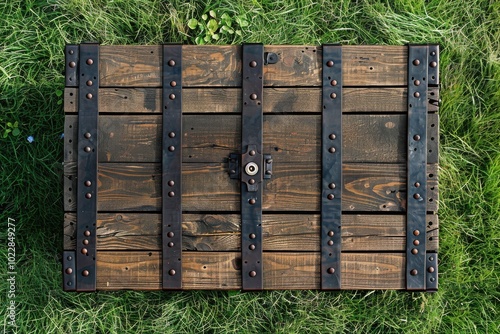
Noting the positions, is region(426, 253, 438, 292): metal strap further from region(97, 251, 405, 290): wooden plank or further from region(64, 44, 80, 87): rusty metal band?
region(64, 44, 80, 87): rusty metal band

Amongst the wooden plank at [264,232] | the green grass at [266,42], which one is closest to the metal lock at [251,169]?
the wooden plank at [264,232]

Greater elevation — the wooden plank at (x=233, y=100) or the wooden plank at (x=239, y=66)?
the wooden plank at (x=239, y=66)

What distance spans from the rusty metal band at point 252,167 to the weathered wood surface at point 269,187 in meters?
0.06

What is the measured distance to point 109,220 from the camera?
120 inches

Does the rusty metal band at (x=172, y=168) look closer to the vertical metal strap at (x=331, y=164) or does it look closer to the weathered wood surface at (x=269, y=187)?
the weathered wood surface at (x=269, y=187)

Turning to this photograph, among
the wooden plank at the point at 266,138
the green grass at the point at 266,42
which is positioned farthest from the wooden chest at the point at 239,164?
the green grass at the point at 266,42

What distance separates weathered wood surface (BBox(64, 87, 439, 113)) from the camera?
9.89 ft

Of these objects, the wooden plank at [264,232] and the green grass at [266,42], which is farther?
the green grass at [266,42]

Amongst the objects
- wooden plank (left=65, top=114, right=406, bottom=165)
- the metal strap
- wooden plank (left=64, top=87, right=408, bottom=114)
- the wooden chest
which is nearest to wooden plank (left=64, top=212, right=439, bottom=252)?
the wooden chest

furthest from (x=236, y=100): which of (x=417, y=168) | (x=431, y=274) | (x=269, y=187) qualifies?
(x=431, y=274)

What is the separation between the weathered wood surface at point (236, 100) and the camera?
3014 millimetres

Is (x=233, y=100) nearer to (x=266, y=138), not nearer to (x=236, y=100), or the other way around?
(x=236, y=100)

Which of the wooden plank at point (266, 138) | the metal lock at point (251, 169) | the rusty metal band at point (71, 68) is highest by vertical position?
the rusty metal band at point (71, 68)

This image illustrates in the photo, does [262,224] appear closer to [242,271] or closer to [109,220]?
[242,271]
